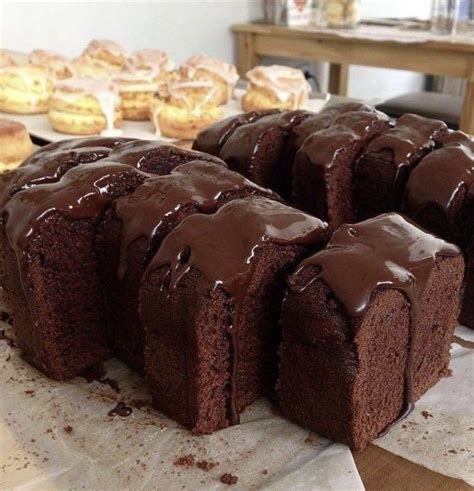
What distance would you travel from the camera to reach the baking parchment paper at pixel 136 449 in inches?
57.3

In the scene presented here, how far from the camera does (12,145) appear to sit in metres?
2.88

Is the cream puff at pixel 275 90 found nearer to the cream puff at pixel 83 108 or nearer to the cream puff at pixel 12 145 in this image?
the cream puff at pixel 83 108

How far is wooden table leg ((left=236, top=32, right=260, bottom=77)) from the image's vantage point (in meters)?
6.25

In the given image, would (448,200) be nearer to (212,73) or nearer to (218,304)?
(218,304)

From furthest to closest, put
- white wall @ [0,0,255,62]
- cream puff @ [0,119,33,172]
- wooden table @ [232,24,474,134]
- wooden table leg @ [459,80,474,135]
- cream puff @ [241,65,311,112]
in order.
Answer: white wall @ [0,0,255,62], wooden table @ [232,24,474,134], wooden table leg @ [459,80,474,135], cream puff @ [241,65,311,112], cream puff @ [0,119,33,172]

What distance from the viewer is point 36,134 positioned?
3.56m

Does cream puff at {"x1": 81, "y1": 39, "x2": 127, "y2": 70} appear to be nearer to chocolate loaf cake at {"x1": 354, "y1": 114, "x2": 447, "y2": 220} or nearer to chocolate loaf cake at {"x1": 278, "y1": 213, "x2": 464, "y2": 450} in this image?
chocolate loaf cake at {"x1": 354, "y1": 114, "x2": 447, "y2": 220}

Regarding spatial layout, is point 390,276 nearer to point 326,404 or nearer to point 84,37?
point 326,404

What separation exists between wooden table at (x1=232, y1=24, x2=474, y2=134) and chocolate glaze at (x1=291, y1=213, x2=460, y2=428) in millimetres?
3341

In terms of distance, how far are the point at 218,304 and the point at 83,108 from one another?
234 cm

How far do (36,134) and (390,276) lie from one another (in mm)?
2617

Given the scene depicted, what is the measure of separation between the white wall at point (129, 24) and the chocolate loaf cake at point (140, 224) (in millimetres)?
3700

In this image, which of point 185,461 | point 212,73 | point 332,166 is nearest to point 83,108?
point 212,73

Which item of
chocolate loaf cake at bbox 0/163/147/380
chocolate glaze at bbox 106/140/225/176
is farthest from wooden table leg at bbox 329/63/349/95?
chocolate loaf cake at bbox 0/163/147/380
